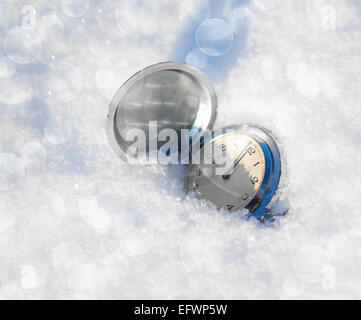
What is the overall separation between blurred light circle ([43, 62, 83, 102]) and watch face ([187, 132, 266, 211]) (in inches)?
20.1

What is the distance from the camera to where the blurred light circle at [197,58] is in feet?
3.63

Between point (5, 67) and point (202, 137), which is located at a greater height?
point (5, 67)

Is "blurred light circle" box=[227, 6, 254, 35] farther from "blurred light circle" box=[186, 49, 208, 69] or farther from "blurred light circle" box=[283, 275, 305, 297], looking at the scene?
"blurred light circle" box=[283, 275, 305, 297]

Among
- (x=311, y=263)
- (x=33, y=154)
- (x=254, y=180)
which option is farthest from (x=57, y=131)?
(x=311, y=263)

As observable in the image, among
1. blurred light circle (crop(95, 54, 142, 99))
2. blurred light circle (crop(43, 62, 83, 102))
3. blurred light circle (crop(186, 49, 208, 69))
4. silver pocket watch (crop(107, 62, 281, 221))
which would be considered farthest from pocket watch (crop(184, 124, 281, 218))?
blurred light circle (crop(43, 62, 83, 102))

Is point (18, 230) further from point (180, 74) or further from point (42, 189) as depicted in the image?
point (180, 74)

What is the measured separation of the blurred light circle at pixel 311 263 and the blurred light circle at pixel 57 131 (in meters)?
0.90

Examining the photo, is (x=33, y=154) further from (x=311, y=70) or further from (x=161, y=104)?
(x=311, y=70)

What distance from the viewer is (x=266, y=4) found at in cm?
111

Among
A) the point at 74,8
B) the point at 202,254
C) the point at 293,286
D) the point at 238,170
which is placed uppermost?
the point at 74,8

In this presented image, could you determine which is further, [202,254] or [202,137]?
[202,137]

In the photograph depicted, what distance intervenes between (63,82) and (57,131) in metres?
0.17

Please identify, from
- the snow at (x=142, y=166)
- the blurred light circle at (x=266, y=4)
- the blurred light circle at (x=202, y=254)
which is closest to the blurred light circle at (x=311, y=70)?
the snow at (x=142, y=166)

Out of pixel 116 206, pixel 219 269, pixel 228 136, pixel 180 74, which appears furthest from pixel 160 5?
pixel 219 269
